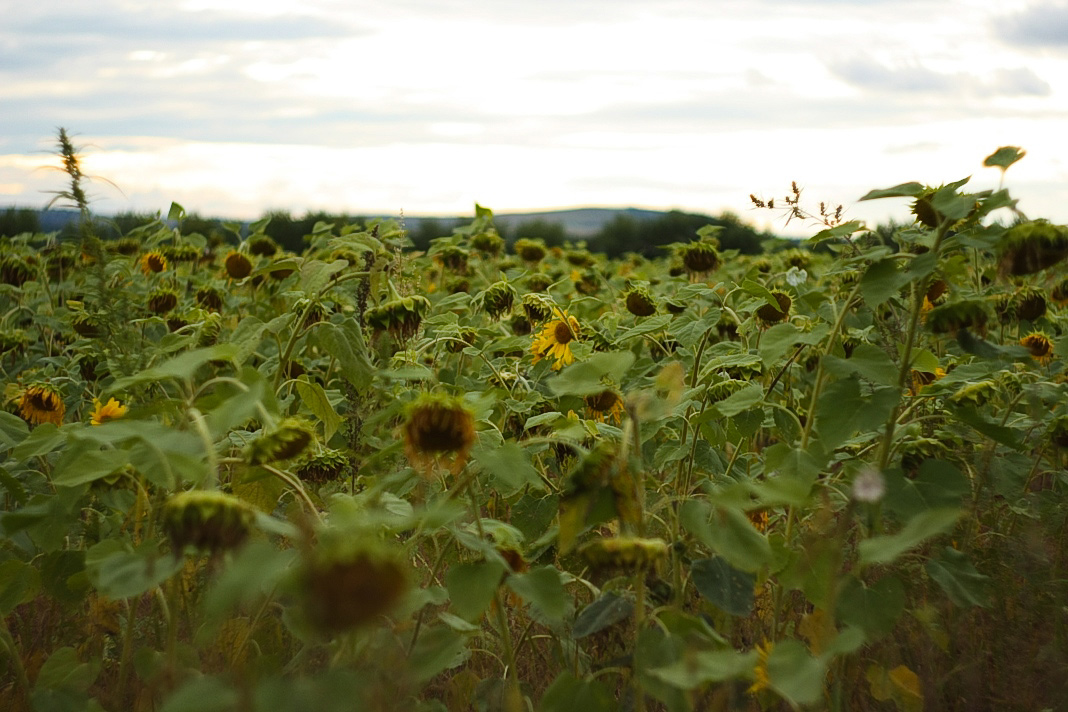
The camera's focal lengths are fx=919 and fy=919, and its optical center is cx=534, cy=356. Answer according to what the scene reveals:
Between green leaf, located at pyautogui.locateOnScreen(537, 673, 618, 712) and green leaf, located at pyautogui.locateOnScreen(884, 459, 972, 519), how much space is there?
60 cm

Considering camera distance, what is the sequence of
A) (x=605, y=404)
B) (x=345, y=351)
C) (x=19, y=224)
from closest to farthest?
1. (x=345, y=351)
2. (x=605, y=404)
3. (x=19, y=224)

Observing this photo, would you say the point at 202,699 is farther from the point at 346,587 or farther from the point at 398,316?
the point at 398,316

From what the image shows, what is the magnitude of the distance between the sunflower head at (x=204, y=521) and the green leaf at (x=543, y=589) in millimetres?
410

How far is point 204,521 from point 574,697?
1.96 ft

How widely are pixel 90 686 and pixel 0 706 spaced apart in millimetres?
155

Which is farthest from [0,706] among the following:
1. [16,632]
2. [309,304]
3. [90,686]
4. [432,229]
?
[432,229]

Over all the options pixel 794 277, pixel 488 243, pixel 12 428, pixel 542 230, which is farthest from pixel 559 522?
pixel 542 230

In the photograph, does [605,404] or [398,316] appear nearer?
[398,316]

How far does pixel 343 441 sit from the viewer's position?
2.77 metres

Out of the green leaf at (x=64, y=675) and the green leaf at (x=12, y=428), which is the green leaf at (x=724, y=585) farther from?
the green leaf at (x=12, y=428)

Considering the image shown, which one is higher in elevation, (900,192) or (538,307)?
(900,192)

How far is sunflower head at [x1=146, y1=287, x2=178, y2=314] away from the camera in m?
3.64

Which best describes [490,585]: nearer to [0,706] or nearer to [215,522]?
[215,522]

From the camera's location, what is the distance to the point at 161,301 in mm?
3674
